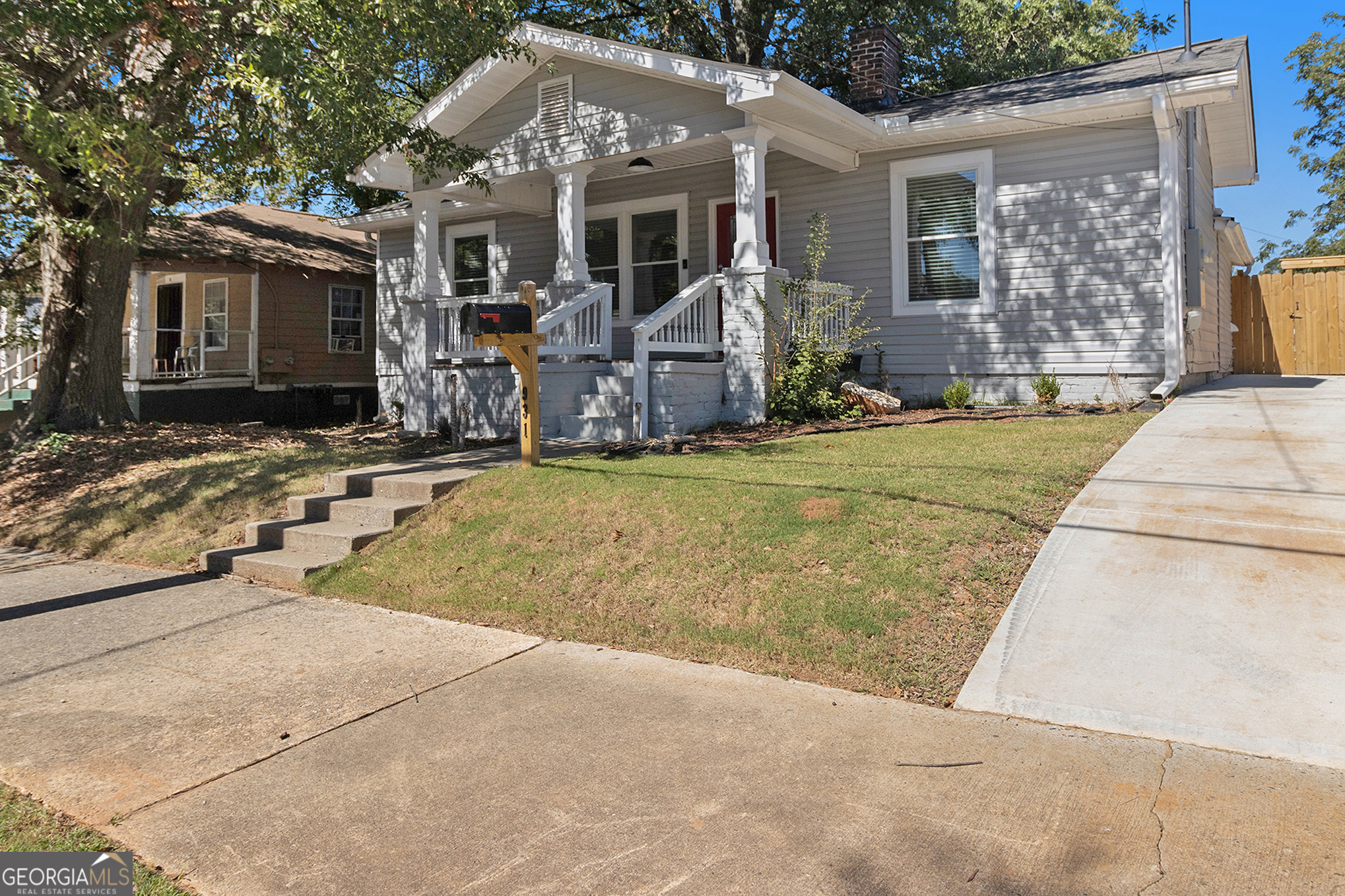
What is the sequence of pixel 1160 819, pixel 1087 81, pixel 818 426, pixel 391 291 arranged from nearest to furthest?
pixel 1160 819
pixel 818 426
pixel 1087 81
pixel 391 291

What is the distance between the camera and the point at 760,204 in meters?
10.5

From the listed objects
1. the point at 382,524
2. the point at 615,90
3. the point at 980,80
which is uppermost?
the point at 980,80

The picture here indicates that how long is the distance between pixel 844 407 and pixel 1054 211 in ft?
11.7

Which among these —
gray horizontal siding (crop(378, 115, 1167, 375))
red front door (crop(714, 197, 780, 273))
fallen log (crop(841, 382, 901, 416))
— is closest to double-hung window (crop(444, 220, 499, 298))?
Result: gray horizontal siding (crop(378, 115, 1167, 375))

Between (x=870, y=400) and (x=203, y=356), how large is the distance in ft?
45.3

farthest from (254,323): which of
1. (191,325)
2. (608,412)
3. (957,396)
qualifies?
(957,396)

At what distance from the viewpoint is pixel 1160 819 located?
9.14ft

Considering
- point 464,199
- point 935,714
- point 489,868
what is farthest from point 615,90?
point 489,868

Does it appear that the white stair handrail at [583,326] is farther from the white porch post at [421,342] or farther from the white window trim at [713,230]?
the white window trim at [713,230]

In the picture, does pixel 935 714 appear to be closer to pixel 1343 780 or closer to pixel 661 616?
pixel 1343 780

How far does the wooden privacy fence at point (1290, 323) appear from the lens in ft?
53.1

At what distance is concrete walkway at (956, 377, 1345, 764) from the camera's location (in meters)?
3.46

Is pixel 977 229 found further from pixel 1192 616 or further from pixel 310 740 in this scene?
pixel 310 740

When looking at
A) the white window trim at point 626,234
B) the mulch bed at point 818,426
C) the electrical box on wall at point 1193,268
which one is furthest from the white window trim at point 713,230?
the electrical box on wall at point 1193,268
